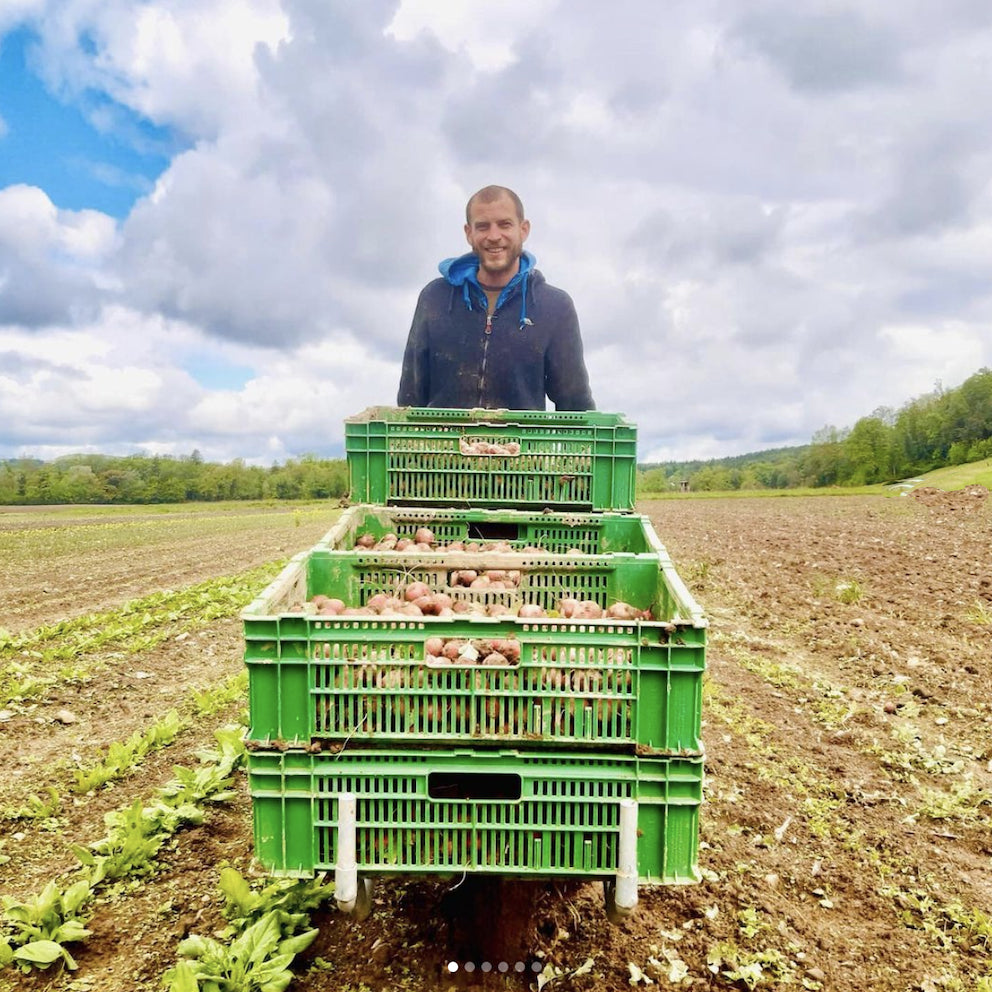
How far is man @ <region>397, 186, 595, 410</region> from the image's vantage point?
5.63 metres

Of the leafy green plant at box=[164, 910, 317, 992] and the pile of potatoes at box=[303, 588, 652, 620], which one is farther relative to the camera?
the pile of potatoes at box=[303, 588, 652, 620]

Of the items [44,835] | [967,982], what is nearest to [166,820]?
[44,835]

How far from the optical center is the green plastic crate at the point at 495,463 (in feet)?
16.0

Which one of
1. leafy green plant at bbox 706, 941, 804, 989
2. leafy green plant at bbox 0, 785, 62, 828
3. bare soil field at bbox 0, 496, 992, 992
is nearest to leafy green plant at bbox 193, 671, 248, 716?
bare soil field at bbox 0, 496, 992, 992

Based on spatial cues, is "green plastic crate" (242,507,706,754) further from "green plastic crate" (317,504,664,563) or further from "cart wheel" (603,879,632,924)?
"green plastic crate" (317,504,664,563)

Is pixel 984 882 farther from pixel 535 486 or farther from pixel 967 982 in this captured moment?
pixel 535 486

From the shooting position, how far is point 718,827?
14.2 ft

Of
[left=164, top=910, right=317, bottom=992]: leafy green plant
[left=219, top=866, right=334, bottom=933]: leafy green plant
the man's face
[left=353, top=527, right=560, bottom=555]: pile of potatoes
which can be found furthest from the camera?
the man's face

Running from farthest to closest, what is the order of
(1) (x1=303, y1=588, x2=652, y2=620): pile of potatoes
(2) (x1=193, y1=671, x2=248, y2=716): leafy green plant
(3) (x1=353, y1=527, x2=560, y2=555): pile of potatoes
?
(2) (x1=193, y1=671, x2=248, y2=716): leafy green plant < (3) (x1=353, y1=527, x2=560, y2=555): pile of potatoes < (1) (x1=303, y1=588, x2=652, y2=620): pile of potatoes

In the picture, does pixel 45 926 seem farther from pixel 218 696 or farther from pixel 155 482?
pixel 155 482

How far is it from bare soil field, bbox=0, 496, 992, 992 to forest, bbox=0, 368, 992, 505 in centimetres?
7085

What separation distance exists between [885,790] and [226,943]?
3.85m

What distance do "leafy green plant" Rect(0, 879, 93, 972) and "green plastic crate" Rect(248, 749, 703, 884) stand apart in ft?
4.66

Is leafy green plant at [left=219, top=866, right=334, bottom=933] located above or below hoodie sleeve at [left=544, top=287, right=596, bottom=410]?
below
